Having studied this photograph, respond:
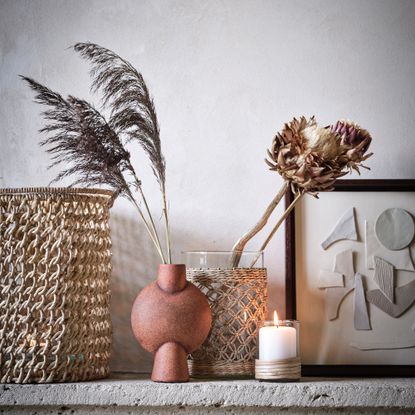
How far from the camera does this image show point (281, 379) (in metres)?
1.00

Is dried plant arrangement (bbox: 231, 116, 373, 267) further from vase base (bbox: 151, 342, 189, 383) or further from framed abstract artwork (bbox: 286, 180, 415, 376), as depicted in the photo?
vase base (bbox: 151, 342, 189, 383)

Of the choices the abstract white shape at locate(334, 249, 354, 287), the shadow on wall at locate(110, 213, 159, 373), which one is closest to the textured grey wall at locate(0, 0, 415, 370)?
the shadow on wall at locate(110, 213, 159, 373)

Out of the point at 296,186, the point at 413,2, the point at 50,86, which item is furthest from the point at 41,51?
the point at 413,2

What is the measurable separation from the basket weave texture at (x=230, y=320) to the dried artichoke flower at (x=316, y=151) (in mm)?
192

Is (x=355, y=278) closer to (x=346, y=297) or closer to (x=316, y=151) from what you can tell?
(x=346, y=297)

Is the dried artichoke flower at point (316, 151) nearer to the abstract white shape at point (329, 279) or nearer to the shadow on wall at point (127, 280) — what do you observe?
the abstract white shape at point (329, 279)

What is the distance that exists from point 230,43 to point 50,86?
1.25ft

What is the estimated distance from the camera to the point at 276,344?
101 centimetres

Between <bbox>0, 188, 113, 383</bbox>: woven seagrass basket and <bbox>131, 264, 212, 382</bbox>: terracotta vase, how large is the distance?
0.10 meters

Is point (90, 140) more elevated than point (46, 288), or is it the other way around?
point (90, 140)

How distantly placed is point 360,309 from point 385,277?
8 centimetres

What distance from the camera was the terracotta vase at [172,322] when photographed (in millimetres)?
1004

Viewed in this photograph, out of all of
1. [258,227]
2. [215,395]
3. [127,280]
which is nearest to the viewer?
[215,395]

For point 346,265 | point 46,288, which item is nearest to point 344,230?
point 346,265
